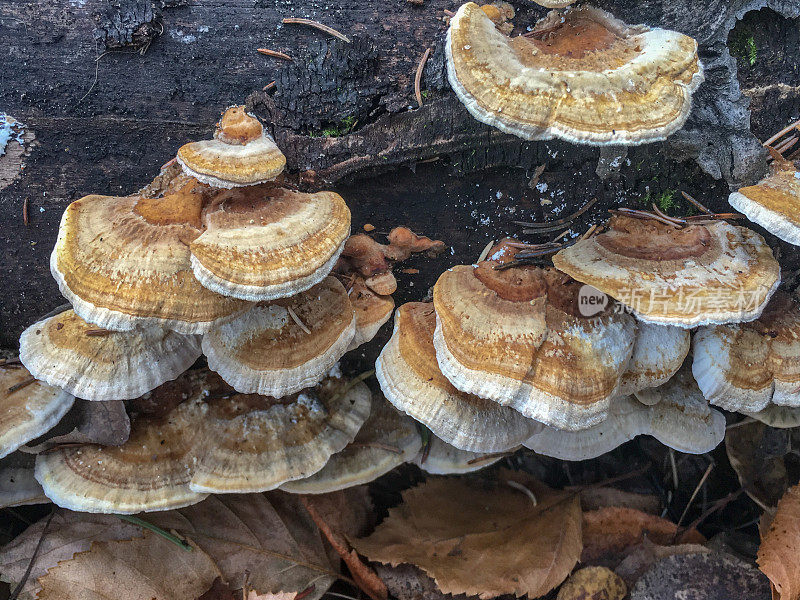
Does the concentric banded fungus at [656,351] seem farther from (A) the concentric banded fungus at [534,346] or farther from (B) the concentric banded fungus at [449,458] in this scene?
(B) the concentric banded fungus at [449,458]

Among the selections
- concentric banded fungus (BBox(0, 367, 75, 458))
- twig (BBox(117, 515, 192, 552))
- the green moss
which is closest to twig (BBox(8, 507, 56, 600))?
twig (BBox(117, 515, 192, 552))

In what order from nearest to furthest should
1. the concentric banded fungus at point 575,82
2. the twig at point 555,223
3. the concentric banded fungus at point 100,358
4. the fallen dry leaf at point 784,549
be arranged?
1. the concentric banded fungus at point 575,82
2. the concentric banded fungus at point 100,358
3. the twig at point 555,223
4. the fallen dry leaf at point 784,549

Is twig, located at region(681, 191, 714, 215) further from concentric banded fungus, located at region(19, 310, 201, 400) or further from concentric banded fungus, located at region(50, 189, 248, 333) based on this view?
concentric banded fungus, located at region(19, 310, 201, 400)

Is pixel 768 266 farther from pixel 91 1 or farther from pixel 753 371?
pixel 91 1

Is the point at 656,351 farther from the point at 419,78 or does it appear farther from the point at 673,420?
the point at 419,78

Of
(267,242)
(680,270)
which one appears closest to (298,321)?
(267,242)

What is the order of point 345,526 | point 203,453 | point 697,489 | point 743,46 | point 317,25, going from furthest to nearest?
point 697,489, point 345,526, point 203,453, point 317,25, point 743,46

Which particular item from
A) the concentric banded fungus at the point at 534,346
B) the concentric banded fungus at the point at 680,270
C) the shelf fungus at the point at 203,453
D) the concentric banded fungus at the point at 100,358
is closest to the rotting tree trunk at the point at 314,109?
the concentric banded fungus at the point at 680,270
